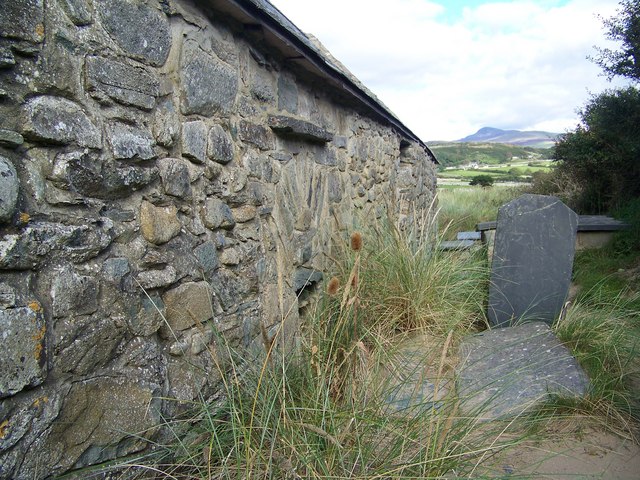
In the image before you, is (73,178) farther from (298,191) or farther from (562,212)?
(562,212)

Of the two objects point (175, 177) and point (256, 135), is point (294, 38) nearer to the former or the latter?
point (256, 135)

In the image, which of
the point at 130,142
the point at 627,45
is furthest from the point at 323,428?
the point at 627,45

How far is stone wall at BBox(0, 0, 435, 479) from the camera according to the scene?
1.63 m

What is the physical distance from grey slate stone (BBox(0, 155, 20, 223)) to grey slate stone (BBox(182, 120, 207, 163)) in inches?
34.6

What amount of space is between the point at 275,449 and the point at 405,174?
239 inches

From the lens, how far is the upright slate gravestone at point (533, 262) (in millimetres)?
4512

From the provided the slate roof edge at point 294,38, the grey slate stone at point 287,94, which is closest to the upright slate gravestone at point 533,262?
the slate roof edge at point 294,38

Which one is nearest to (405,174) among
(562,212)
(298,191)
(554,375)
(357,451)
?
(562,212)

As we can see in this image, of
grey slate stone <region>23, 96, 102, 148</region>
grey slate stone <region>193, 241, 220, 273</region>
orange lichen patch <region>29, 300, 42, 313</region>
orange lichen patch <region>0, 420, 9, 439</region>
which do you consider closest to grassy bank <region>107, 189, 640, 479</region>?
grey slate stone <region>193, 241, 220, 273</region>

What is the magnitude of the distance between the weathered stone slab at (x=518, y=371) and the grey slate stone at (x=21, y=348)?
1928 millimetres

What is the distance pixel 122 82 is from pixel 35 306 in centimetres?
91

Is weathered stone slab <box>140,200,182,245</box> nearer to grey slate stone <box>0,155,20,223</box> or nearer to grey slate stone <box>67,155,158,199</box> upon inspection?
grey slate stone <box>67,155,158,199</box>

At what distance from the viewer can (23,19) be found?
1.65 metres

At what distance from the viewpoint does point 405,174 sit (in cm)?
764
